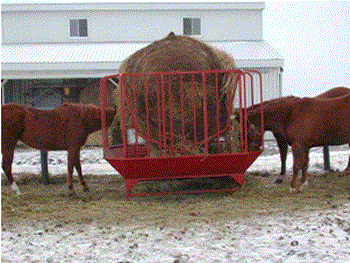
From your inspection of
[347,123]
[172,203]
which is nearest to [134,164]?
[172,203]

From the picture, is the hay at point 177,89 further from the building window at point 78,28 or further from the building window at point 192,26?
the building window at point 78,28

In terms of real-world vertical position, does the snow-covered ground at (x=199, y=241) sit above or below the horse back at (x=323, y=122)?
below

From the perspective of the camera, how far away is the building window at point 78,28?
19.1m

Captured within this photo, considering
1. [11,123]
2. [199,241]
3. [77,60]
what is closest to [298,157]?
[199,241]

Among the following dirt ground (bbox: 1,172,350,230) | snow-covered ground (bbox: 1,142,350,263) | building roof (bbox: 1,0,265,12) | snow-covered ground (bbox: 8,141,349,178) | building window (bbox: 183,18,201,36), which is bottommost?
snow-covered ground (bbox: 8,141,349,178)

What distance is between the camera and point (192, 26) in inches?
760

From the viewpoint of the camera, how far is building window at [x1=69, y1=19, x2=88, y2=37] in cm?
1912

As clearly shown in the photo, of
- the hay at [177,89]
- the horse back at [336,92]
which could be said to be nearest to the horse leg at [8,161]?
the hay at [177,89]

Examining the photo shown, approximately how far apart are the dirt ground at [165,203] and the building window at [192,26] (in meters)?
13.6

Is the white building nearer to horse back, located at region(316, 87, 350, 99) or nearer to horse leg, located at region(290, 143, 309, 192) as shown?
horse back, located at region(316, 87, 350, 99)

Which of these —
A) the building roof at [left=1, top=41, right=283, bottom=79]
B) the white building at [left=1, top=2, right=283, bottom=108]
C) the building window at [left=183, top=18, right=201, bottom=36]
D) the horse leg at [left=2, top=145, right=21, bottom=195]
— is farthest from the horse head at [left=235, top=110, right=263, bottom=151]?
the building window at [left=183, top=18, right=201, bottom=36]

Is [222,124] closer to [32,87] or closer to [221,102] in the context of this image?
[221,102]

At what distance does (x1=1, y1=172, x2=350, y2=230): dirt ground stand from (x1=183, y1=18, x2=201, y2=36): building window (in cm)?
1364

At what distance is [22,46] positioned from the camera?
59.7ft
